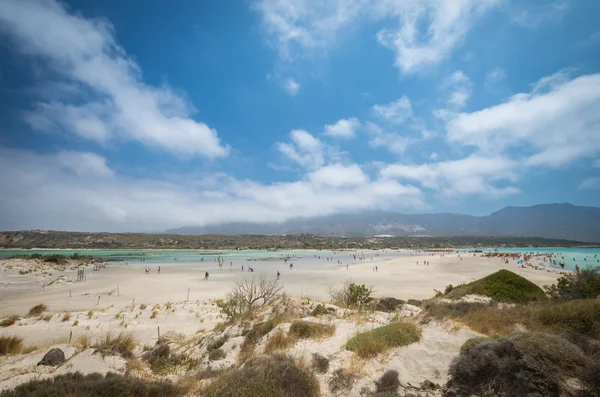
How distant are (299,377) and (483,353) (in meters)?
3.81

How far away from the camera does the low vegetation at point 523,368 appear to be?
5.02 meters

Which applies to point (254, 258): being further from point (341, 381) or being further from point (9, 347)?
point (341, 381)

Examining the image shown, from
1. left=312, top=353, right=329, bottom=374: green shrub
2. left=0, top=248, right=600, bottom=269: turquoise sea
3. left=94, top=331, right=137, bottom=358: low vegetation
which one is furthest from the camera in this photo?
left=0, top=248, right=600, bottom=269: turquoise sea

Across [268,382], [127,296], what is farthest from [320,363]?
[127,296]

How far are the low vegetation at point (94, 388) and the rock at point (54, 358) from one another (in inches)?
136

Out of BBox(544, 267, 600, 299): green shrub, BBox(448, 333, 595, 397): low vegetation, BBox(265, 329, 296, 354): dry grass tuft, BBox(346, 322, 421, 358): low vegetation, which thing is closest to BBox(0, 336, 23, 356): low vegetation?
BBox(265, 329, 296, 354): dry grass tuft

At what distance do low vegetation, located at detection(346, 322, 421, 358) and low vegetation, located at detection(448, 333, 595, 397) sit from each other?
1700mm

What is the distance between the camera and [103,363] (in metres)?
8.91

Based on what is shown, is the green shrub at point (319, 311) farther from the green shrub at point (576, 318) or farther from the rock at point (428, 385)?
the green shrub at point (576, 318)

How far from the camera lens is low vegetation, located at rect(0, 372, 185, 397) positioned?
204 inches

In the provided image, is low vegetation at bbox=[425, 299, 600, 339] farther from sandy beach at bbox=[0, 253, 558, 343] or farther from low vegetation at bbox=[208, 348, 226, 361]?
sandy beach at bbox=[0, 253, 558, 343]

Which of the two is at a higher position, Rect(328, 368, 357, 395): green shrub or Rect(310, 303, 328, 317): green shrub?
Rect(328, 368, 357, 395): green shrub

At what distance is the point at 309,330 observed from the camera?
9.43m

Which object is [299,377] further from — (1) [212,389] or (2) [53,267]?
(2) [53,267]
